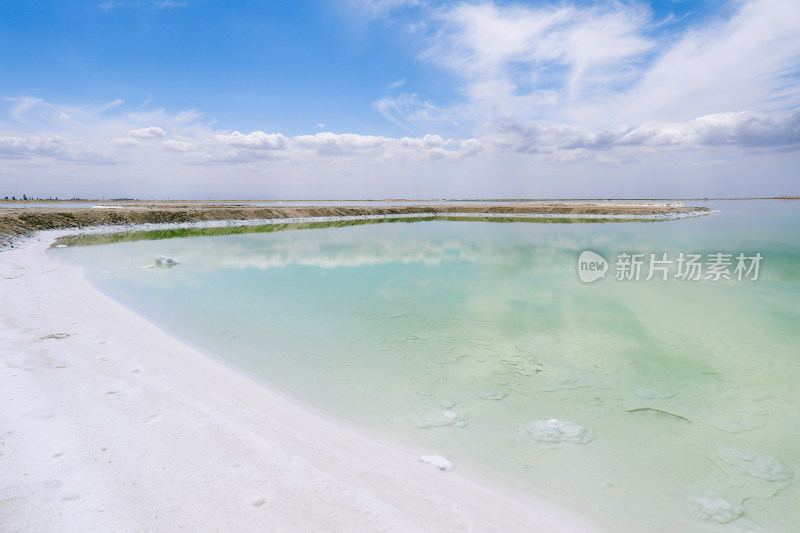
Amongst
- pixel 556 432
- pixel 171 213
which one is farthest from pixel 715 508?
pixel 171 213

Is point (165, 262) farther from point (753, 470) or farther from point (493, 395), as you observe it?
point (753, 470)

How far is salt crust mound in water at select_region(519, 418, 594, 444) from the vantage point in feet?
17.2

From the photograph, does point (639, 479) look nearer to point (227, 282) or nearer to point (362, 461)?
point (362, 461)

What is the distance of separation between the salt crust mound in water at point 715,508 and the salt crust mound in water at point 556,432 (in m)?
1.25

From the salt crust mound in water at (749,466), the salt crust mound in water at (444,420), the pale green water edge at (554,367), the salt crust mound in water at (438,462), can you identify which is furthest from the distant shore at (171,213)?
the salt crust mound in water at (749,466)

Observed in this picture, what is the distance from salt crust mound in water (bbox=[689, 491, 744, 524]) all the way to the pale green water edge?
0.02 m

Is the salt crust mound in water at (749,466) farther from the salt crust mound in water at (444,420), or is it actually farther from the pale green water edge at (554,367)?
the salt crust mound in water at (444,420)

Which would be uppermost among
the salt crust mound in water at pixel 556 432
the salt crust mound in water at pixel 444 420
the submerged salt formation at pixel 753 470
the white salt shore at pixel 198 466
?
the white salt shore at pixel 198 466

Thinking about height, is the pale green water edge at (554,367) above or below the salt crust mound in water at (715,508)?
above

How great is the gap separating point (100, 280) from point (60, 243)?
16.9 metres

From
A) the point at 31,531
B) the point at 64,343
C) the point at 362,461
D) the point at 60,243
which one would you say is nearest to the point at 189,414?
the point at 31,531

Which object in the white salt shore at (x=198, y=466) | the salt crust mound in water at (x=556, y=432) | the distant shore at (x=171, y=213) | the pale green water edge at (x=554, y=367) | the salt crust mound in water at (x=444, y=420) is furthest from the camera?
the distant shore at (x=171, y=213)

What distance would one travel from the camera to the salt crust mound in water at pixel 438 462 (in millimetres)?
4578

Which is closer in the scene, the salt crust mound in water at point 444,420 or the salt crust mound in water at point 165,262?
the salt crust mound in water at point 444,420
